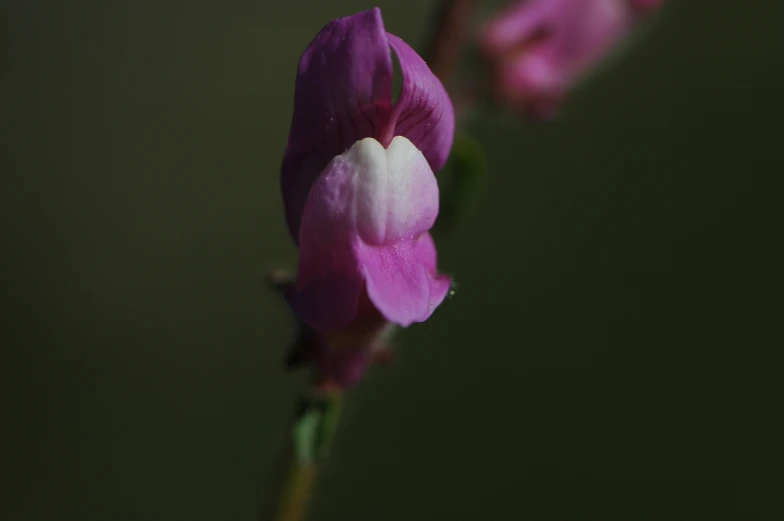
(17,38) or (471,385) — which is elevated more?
(17,38)

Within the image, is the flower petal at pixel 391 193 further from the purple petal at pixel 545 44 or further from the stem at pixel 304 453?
the purple petal at pixel 545 44

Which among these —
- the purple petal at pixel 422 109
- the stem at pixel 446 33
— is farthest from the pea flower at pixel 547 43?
the purple petal at pixel 422 109

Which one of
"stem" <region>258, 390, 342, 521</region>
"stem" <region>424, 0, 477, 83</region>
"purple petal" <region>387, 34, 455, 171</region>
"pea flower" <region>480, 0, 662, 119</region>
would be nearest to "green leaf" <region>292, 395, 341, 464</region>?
"stem" <region>258, 390, 342, 521</region>

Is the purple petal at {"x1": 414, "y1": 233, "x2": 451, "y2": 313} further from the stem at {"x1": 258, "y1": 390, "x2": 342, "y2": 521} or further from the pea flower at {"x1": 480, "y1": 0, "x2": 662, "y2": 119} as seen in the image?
the pea flower at {"x1": 480, "y1": 0, "x2": 662, "y2": 119}

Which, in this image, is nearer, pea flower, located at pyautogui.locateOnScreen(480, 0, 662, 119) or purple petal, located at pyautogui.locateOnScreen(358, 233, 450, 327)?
purple petal, located at pyautogui.locateOnScreen(358, 233, 450, 327)

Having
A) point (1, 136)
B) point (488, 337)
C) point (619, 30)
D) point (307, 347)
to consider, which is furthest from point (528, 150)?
point (307, 347)

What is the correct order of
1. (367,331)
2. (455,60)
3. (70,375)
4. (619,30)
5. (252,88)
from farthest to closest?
(252,88) < (70,375) < (619,30) < (455,60) < (367,331)

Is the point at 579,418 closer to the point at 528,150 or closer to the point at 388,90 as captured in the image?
the point at 528,150

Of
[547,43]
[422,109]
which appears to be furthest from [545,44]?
[422,109]

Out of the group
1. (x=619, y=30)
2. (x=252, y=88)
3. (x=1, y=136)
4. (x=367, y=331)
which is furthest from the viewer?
(x=252, y=88)
